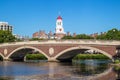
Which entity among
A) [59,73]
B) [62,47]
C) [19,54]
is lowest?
[59,73]

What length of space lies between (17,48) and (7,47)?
452cm

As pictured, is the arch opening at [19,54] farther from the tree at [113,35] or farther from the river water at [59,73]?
the tree at [113,35]

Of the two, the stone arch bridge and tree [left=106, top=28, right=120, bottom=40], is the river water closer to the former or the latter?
the stone arch bridge

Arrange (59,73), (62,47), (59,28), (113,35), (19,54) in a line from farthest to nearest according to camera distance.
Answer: (59,28) < (113,35) < (19,54) < (62,47) < (59,73)

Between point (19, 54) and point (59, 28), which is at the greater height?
point (59, 28)

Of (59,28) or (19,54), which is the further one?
(59,28)

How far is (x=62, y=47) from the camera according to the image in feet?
222

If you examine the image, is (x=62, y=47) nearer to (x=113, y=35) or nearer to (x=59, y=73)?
(x=59, y=73)

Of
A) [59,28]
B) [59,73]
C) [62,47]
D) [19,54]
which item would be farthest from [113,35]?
[59,73]

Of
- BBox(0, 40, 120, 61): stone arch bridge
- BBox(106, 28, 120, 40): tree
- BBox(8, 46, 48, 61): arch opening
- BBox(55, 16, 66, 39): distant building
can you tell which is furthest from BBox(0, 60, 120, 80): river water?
BBox(55, 16, 66, 39): distant building

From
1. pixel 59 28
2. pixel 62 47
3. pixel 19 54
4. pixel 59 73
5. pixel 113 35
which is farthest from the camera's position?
pixel 59 28

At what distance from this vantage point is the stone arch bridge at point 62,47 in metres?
60.4

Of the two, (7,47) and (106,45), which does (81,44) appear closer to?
(106,45)

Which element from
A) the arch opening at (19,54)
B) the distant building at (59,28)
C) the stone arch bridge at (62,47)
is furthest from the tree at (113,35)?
the distant building at (59,28)
